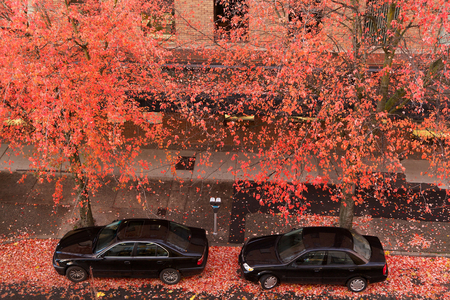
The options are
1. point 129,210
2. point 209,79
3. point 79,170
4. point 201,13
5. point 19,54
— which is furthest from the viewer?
point 201,13

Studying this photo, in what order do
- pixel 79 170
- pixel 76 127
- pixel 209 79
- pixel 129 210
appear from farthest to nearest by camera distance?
pixel 209 79 → pixel 129 210 → pixel 79 170 → pixel 76 127

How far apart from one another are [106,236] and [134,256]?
1202 millimetres

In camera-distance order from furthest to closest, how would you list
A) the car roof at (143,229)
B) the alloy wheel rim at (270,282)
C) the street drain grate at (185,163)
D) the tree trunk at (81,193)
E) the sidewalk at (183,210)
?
the street drain grate at (185,163) → the sidewalk at (183,210) → the tree trunk at (81,193) → the car roof at (143,229) → the alloy wheel rim at (270,282)

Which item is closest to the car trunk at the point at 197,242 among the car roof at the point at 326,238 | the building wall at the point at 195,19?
the car roof at the point at 326,238

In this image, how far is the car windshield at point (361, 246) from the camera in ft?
34.6

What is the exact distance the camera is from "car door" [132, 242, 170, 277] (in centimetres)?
1067

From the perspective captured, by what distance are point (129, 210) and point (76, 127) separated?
429 cm

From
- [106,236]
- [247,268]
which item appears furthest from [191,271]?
[106,236]

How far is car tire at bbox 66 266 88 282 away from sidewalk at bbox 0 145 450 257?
7.83ft

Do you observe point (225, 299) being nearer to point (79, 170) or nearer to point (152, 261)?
point (152, 261)

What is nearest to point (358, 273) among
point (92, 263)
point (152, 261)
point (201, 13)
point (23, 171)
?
point (152, 261)

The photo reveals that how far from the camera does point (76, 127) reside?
35.6 feet

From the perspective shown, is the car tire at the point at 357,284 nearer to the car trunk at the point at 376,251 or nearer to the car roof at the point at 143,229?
the car trunk at the point at 376,251

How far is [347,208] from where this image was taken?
1228 cm
